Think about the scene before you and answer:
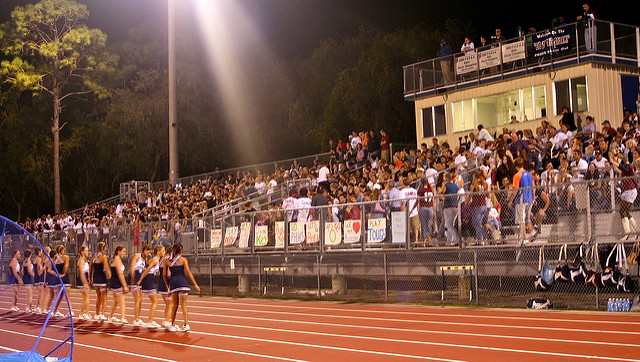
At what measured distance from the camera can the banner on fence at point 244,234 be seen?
2292 centimetres

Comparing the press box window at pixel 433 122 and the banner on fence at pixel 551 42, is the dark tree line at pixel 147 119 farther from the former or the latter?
the banner on fence at pixel 551 42

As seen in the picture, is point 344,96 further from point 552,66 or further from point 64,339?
point 64,339

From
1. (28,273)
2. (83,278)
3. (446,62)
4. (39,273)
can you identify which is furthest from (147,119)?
(28,273)

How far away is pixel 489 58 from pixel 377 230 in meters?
12.7

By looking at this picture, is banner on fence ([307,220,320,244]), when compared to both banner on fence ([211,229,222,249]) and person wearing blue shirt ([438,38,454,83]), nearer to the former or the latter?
banner on fence ([211,229,222,249])

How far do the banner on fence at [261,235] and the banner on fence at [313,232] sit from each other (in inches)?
70.3

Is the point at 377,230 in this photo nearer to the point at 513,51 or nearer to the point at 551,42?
→ the point at 551,42

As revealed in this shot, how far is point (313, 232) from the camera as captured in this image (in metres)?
20.8

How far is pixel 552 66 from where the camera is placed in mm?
26844

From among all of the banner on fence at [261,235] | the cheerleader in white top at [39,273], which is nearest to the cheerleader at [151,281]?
the banner on fence at [261,235]

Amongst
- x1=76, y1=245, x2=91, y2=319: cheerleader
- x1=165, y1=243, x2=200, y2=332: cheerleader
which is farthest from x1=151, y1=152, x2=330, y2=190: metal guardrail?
x1=165, y1=243, x2=200, y2=332: cheerleader

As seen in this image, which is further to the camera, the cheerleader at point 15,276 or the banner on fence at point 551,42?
the banner on fence at point 551,42

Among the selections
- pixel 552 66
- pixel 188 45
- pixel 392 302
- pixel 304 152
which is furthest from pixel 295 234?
pixel 188 45

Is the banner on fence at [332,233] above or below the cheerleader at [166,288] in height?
above
